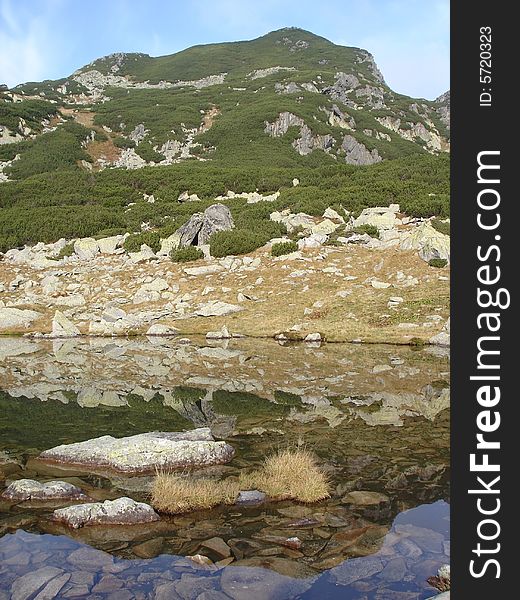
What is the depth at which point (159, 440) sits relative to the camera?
29.8 feet

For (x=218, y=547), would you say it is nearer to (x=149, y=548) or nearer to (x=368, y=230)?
(x=149, y=548)

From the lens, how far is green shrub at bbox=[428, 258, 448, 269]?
25592 mm

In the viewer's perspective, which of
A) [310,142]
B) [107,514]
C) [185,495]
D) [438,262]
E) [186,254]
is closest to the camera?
[107,514]

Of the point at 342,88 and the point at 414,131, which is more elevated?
the point at 342,88

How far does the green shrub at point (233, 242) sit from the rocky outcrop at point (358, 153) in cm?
4709

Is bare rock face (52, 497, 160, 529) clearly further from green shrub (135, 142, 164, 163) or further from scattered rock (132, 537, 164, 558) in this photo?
green shrub (135, 142, 164, 163)

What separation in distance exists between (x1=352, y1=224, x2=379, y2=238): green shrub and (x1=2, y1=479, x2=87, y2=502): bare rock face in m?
26.2

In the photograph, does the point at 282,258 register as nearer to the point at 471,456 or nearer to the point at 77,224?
the point at 77,224

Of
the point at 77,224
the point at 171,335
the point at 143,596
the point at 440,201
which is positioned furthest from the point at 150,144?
the point at 143,596

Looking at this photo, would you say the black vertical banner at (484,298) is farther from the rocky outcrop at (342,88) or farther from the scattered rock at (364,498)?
the rocky outcrop at (342,88)

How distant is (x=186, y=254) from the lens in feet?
98.0

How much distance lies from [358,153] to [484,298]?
76.2m

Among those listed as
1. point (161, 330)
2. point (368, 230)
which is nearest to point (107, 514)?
point (161, 330)

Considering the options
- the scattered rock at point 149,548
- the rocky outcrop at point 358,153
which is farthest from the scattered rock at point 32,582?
the rocky outcrop at point 358,153
